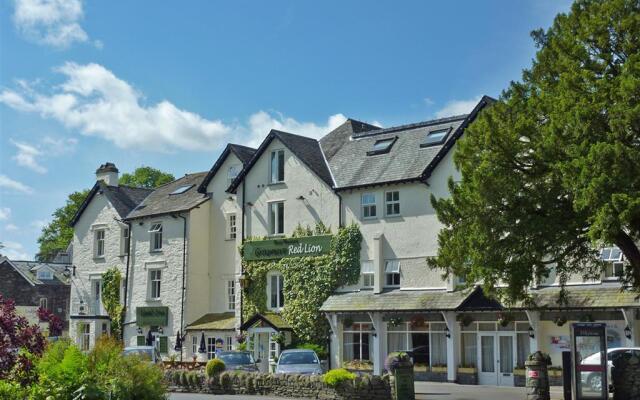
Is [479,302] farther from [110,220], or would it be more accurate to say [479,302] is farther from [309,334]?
[110,220]

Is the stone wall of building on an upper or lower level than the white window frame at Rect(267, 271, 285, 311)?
lower

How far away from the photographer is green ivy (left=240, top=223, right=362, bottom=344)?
124ft

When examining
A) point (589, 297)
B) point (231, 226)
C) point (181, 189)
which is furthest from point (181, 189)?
point (589, 297)

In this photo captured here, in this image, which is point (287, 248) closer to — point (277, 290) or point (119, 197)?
point (277, 290)

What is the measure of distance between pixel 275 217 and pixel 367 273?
659 centimetres

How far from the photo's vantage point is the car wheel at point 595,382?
21891mm

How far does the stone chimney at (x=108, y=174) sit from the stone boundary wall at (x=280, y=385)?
996 inches

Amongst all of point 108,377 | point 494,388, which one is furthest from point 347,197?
point 108,377

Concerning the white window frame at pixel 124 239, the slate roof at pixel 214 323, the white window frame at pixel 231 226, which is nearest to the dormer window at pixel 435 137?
the white window frame at pixel 231 226

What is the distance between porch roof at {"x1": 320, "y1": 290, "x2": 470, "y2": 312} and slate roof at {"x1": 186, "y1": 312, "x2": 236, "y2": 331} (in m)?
7.11

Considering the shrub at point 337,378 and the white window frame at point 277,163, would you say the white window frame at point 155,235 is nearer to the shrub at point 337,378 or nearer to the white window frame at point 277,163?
the white window frame at point 277,163

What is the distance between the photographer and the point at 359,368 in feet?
119

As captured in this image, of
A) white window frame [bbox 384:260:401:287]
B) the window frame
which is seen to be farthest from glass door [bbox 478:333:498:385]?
the window frame

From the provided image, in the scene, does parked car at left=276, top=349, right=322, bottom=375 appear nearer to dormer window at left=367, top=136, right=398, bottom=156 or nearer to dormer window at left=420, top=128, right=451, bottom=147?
dormer window at left=420, top=128, right=451, bottom=147
